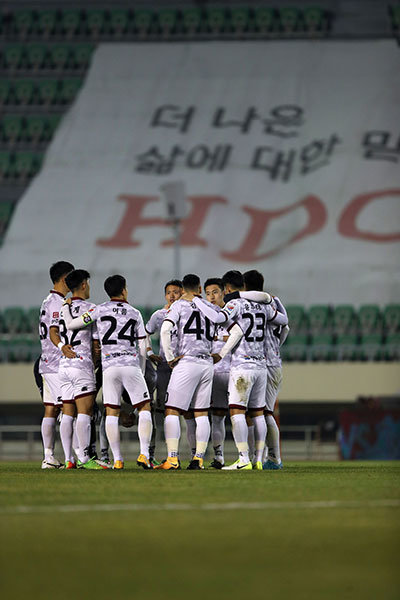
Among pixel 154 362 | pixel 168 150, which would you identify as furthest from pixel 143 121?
pixel 154 362

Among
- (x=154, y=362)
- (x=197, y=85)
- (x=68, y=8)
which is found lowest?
(x=154, y=362)

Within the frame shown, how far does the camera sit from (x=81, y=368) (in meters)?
11.4

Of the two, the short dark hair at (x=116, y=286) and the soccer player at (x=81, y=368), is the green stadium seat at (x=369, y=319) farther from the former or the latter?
the short dark hair at (x=116, y=286)

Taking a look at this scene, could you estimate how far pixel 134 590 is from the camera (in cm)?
375

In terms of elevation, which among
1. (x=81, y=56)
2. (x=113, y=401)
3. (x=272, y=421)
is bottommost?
(x=272, y=421)

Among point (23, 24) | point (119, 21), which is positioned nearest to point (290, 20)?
point (119, 21)

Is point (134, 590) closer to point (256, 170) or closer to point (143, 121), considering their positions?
point (256, 170)

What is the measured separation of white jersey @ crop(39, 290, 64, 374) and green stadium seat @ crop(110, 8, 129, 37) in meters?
30.3

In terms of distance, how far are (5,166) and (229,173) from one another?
749 cm

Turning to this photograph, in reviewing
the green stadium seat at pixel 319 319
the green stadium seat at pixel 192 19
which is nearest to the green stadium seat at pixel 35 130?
the green stadium seat at pixel 192 19

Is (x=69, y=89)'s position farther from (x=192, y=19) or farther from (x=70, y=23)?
(x=192, y=19)

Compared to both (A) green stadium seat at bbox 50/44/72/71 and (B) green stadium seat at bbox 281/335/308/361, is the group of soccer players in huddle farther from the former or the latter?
(A) green stadium seat at bbox 50/44/72/71

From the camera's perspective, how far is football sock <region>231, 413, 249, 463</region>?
36.9ft

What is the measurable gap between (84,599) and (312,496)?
4025 mm
